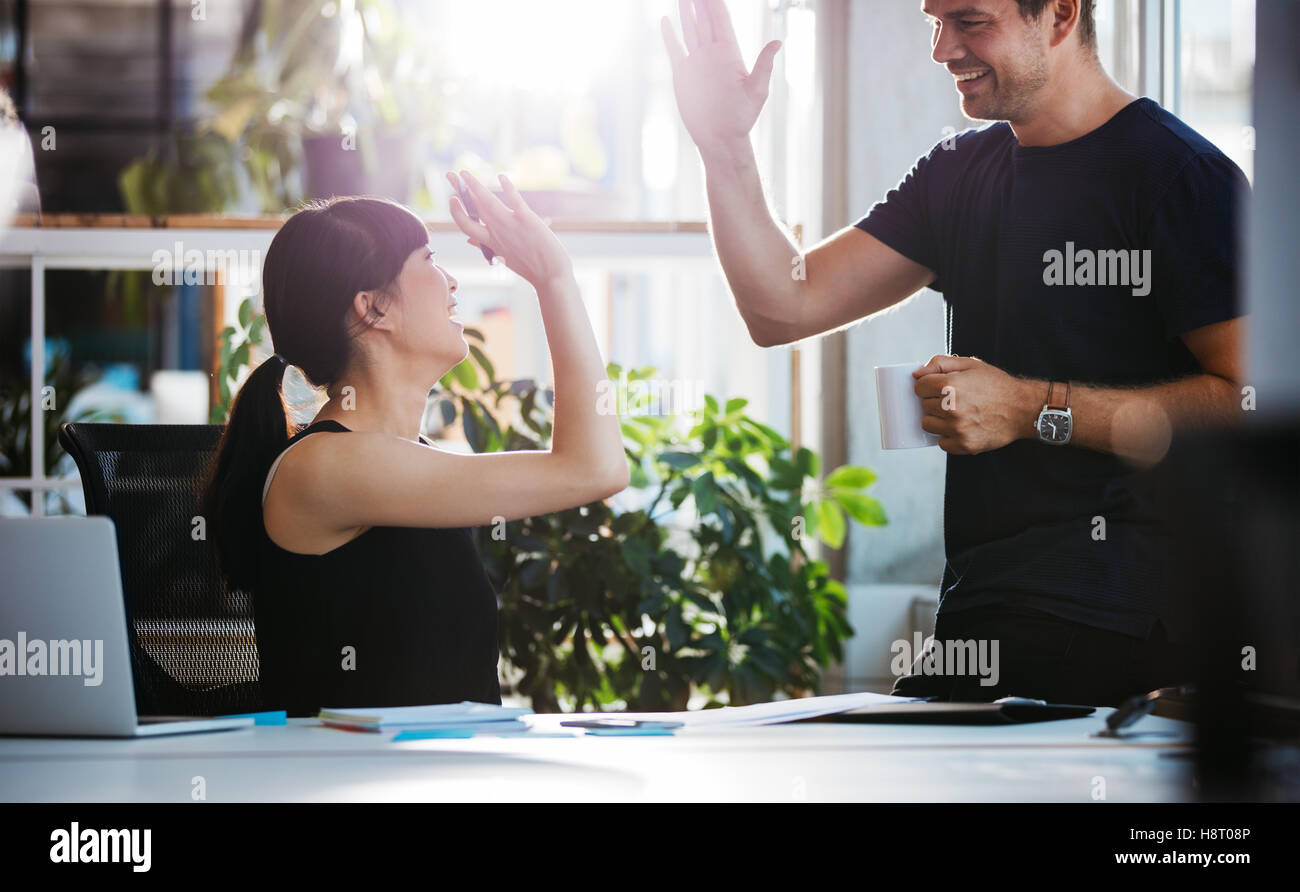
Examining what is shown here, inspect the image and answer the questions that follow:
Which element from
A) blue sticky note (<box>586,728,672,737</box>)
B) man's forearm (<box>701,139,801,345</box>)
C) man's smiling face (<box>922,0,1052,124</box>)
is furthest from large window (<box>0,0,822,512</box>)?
blue sticky note (<box>586,728,672,737</box>)

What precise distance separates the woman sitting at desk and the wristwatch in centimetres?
45

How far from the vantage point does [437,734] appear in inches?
40.8

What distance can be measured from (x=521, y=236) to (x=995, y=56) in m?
0.61

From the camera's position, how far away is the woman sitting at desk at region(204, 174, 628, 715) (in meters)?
1.43

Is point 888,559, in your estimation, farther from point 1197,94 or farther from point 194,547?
point 194,547

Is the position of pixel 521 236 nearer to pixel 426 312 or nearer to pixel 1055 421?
pixel 426 312

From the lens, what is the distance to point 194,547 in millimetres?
1693

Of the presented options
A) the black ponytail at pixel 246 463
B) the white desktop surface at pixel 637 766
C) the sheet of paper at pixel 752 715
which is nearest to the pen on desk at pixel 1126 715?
the white desktop surface at pixel 637 766

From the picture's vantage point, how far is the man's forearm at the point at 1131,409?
1.37 metres

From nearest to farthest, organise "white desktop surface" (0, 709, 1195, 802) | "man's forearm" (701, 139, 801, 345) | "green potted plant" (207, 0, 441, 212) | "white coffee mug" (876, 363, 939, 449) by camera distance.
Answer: "white desktop surface" (0, 709, 1195, 802) → "white coffee mug" (876, 363, 939, 449) → "man's forearm" (701, 139, 801, 345) → "green potted plant" (207, 0, 441, 212)

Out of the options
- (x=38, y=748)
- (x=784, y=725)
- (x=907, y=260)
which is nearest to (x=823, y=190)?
(x=907, y=260)

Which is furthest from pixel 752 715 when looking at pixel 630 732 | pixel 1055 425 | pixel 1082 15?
pixel 1082 15

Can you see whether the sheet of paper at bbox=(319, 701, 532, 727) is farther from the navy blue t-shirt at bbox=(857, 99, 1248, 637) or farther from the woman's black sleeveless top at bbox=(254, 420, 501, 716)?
the navy blue t-shirt at bbox=(857, 99, 1248, 637)
